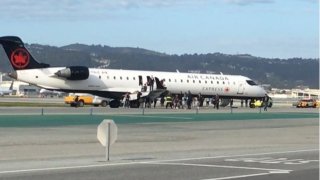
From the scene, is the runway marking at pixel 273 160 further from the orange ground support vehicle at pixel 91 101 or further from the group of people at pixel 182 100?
the orange ground support vehicle at pixel 91 101

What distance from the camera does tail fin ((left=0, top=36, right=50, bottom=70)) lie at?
5972cm

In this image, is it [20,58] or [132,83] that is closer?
[20,58]

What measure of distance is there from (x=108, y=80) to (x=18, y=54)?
8.09 m

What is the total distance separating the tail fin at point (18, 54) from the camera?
196 feet

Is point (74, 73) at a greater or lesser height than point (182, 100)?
greater

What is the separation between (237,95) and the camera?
2692 inches

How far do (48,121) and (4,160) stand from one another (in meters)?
17.2

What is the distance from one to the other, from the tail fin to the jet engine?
2.72 meters

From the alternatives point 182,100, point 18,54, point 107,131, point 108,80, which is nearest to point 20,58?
point 18,54

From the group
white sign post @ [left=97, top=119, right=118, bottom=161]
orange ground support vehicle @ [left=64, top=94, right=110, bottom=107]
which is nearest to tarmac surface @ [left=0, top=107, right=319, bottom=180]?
white sign post @ [left=97, top=119, right=118, bottom=161]

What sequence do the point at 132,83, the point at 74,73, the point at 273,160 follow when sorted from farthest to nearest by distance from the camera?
the point at 132,83 < the point at 74,73 < the point at 273,160

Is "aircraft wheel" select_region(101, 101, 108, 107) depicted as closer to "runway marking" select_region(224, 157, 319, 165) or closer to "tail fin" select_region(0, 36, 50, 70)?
"tail fin" select_region(0, 36, 50, 70)

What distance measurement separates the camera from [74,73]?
58.5 m

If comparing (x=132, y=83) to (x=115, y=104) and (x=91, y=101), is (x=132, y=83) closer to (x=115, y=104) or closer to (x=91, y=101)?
(x=115, y=104)
